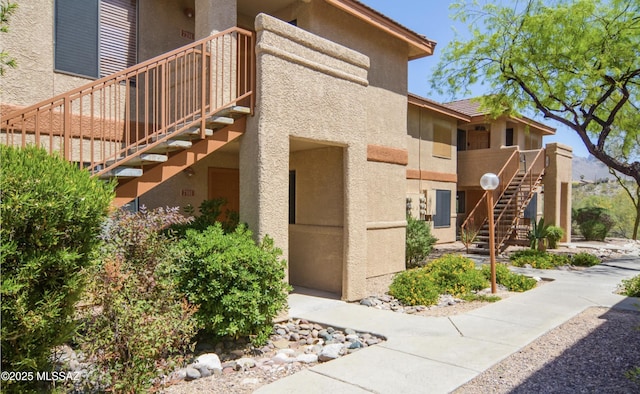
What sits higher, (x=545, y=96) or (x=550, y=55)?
(x=550, y=55)

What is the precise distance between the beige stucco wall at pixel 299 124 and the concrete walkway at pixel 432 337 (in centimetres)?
136

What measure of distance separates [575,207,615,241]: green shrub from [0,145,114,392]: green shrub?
1030 inches

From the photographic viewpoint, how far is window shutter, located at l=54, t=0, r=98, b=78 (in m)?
7.21

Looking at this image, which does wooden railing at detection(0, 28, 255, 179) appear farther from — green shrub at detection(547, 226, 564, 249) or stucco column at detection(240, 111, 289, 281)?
green shrub at detection(547, 226, 564, 249)

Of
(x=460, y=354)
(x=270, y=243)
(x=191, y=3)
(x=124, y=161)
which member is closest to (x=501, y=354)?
(x=460, y=354)

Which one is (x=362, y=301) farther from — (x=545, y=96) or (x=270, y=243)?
(x=545, y=96)

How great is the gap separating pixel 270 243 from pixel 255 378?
2082mm

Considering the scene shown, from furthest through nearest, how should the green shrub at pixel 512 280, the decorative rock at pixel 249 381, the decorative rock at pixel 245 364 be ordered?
1. the green shrub at pixel 512 280
2. the decorative rock at pixel 245 364
3. the decorative rock at pixel 249 381

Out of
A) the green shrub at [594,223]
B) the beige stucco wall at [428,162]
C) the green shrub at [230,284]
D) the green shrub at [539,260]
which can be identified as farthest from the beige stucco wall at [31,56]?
the green shrub at [594,223]

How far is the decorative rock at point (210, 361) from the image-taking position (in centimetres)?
510

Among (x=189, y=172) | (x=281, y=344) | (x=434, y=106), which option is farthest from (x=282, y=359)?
(x=434, y=106)

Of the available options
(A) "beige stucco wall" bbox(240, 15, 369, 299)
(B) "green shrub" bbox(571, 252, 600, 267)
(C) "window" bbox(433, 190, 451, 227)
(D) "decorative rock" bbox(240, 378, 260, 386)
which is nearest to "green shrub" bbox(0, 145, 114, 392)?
(D) "decorative rock" bbox(240, 378, 260, 386)

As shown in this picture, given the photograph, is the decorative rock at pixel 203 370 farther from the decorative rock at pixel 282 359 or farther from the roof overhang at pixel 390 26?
the roof overhang at pixel 390 26

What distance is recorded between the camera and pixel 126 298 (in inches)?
167
